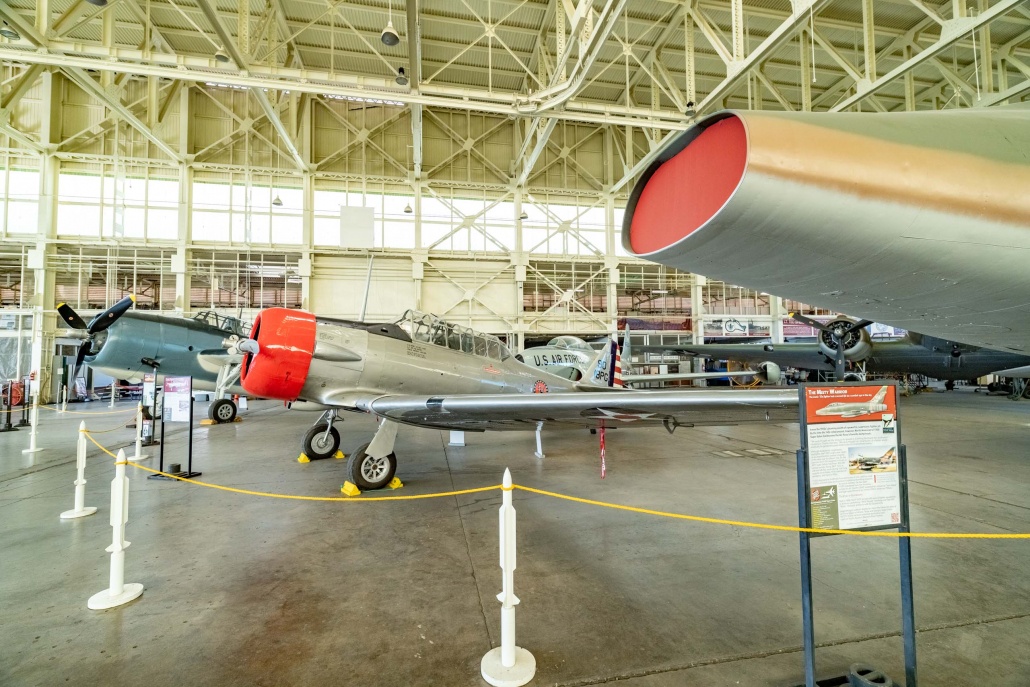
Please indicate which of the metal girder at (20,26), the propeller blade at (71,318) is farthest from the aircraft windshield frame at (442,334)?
the metal girder at (20,26)

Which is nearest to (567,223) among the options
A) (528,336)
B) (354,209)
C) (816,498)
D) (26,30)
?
(528,336)

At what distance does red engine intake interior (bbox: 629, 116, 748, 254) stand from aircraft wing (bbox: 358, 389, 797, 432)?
5.77 ft

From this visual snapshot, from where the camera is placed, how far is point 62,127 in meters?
17.1

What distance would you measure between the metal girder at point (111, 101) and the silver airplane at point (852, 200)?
1867 cm

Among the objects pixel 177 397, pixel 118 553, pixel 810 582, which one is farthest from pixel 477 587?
pixel 177 397

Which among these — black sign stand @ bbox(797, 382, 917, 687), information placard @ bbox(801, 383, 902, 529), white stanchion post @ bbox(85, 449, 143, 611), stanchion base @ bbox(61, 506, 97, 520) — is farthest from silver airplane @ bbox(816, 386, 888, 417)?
stanchion base @ bbox(61, 506, 97, 520)

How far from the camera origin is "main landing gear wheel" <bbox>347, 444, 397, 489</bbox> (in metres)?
5.05

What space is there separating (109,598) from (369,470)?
260cm

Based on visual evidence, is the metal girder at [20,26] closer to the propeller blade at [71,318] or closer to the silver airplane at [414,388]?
the propeller blade at [71,318]

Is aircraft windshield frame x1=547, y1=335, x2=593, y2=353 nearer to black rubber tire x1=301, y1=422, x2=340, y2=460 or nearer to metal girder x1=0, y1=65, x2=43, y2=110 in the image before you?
black rubber tire x1=301, y1=422, x2=340, y2=460

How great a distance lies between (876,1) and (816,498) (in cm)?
1958

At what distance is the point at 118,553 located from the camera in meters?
2.71

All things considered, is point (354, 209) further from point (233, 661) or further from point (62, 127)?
point (233, 661)

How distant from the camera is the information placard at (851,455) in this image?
1.84 meters
